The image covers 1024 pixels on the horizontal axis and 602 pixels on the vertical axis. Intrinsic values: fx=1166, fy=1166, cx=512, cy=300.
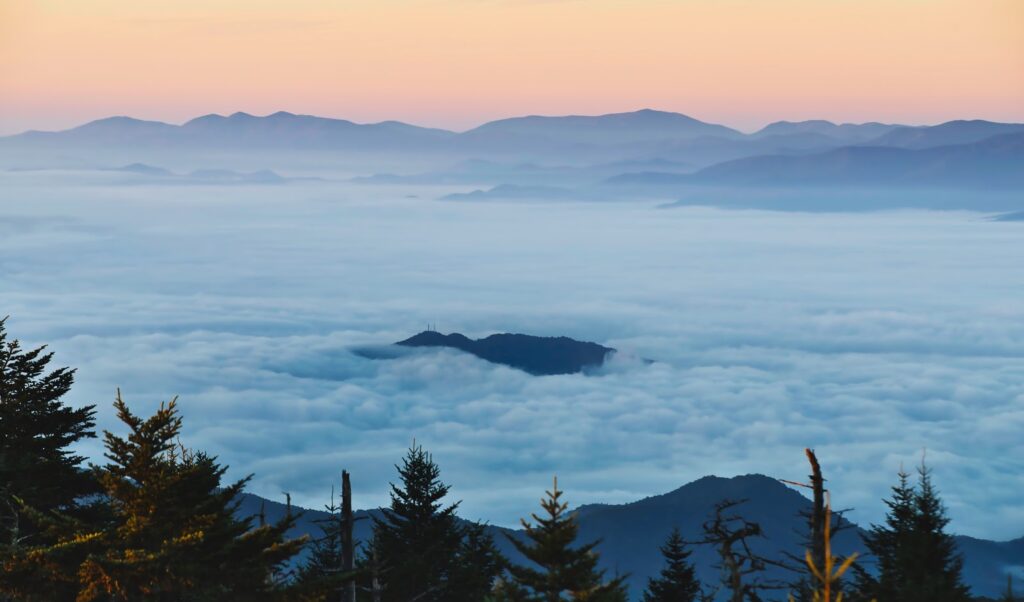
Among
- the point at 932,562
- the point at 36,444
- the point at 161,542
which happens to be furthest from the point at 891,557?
the point at 36,444

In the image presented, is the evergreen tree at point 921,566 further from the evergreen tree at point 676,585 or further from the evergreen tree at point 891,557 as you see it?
the evergreen tree at point 676,585

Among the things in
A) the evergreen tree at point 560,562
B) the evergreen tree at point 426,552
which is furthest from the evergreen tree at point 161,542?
the evergreen tree at point 426,552

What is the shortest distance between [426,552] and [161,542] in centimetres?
2410

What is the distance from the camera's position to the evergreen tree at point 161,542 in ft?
56.2

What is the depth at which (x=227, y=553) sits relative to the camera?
17.7 m

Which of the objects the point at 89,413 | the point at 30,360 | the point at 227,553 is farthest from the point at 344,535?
the point at 30,360

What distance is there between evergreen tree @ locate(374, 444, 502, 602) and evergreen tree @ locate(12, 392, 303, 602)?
20.7 m

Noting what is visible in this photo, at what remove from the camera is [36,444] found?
2727 cm

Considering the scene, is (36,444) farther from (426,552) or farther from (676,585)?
(676,585)

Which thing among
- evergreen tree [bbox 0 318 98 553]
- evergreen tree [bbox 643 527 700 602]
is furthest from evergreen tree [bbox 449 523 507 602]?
evergreen tree [bbox 0 318 98 553]

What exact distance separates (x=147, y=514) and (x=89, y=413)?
1281 cm

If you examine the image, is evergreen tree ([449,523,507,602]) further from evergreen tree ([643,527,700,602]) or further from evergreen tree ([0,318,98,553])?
evergreen tree ([0,318,98,553])

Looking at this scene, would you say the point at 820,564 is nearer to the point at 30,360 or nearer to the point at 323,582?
the point at 323,582

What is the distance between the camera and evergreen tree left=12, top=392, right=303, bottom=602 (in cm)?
1712
